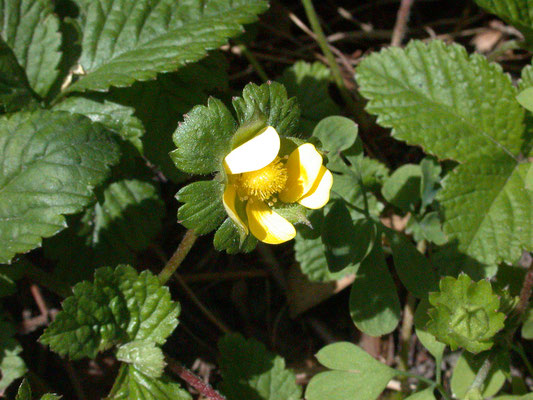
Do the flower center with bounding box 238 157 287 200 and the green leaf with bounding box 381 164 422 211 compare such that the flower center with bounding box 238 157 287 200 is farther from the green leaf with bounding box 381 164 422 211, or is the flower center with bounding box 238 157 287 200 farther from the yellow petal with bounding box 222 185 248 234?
the green leaf with bounding box 381 164 422 211

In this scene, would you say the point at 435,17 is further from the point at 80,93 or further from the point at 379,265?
the point at 80,93

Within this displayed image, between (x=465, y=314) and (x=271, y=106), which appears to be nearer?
(x=271, y=106)

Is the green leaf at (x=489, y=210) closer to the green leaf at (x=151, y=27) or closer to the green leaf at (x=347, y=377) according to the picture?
the green leaf at (x=347, y=377)

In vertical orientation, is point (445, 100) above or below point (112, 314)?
above

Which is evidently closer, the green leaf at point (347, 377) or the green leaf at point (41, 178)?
the green leaf at point (41, 178)

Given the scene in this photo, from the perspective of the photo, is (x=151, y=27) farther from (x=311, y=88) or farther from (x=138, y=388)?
(x=138, y=388)

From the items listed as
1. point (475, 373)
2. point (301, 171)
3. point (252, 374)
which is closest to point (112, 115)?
point (301, 171)

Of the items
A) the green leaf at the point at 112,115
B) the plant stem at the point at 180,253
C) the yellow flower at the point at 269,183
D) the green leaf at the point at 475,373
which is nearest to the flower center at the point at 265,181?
the yellow flower at the point at 269,183
